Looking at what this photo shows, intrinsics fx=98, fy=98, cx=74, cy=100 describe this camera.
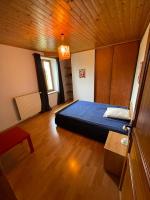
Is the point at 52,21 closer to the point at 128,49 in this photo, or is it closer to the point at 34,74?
the point at 34,74

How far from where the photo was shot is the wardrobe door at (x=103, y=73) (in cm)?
349

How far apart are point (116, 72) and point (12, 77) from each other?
3.37m

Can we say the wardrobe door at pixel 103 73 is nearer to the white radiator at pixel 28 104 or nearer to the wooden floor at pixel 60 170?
the wooden floor at pixel 60 170

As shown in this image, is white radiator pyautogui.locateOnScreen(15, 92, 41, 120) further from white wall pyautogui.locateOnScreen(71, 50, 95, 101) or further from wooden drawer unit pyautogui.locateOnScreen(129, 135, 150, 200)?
wooden drawer unit pyautogui.locateOnScreen(129, 135, 150, 200)

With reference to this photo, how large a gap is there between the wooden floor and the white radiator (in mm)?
1145

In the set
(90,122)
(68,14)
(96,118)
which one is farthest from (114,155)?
(68,14)

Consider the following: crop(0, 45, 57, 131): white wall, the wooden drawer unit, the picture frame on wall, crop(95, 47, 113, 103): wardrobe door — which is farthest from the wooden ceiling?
the picture frame on wall

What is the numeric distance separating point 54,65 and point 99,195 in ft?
14.6

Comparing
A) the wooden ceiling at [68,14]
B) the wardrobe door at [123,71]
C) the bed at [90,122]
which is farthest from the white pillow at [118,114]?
the wooden ceiling at [68,14]

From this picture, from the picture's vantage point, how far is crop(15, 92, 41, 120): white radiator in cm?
312

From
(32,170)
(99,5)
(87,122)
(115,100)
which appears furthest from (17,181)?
(115,100)

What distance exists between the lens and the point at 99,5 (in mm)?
1318

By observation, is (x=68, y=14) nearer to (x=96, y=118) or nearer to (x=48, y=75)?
(x=96, y=118)

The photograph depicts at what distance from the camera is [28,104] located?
3346mm
